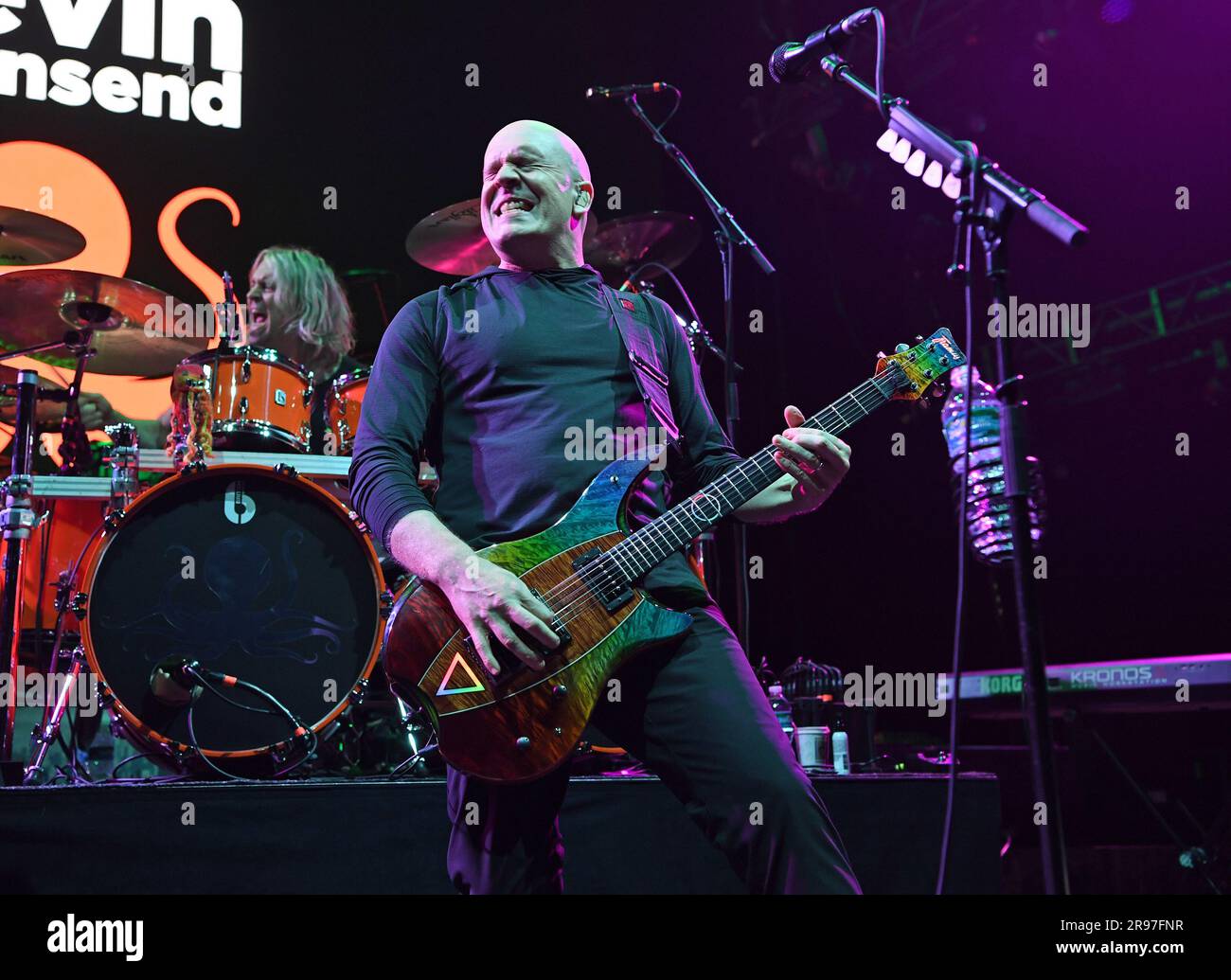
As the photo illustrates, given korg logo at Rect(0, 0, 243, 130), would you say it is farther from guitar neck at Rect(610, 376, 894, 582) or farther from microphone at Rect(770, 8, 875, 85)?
guitar neck at Rect(610, 376, 894, 582)

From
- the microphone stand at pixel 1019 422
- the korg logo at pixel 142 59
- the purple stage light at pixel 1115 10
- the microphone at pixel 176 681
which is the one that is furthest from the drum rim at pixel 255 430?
the purple stage light at pixel 1115 10

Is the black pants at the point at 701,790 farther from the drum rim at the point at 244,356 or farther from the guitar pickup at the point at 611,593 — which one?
the drum rim at the point at 244,356

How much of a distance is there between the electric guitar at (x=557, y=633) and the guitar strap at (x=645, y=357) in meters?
0.20

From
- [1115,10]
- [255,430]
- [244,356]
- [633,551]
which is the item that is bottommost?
[633,551]

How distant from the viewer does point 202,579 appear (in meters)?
4.02

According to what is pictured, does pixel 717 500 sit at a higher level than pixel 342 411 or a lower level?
lower

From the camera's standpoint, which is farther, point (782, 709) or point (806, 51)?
point (782, 709)

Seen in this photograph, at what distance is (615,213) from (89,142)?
297cm

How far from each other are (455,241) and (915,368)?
323 centimetres

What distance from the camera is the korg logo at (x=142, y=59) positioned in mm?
6078

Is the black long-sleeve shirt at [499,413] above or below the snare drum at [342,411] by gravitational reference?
below

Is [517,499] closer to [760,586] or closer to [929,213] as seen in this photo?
[760,586]

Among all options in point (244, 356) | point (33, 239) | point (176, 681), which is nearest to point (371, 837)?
point (176, 681)

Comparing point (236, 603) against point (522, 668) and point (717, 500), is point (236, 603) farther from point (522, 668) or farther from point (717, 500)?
point (717, 500)
